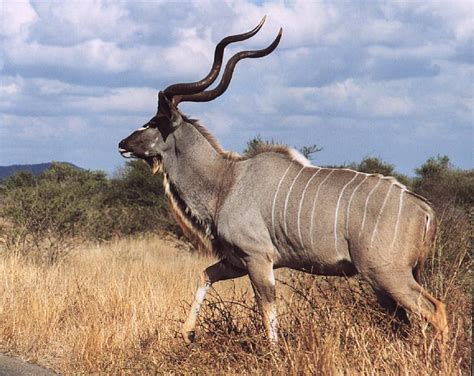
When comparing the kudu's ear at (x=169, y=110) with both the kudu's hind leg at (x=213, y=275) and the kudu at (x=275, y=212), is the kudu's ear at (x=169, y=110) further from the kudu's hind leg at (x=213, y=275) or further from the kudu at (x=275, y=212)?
the kudu's hind leg at (x=213, y=275)

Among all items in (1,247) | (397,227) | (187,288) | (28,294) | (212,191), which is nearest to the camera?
(397,227)

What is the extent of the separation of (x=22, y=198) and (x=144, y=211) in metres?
6.14

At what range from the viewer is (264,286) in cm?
618

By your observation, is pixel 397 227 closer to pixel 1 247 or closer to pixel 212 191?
pixel 212 191

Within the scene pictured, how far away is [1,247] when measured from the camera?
470 inches

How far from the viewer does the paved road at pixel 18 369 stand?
255 inches

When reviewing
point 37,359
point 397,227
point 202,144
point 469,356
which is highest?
point 202,144

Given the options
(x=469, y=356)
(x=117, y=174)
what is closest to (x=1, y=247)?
(x=469, y=356)

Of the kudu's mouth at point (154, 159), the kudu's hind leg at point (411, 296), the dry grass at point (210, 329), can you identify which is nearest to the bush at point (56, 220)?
the dry grass at point (210, 329)

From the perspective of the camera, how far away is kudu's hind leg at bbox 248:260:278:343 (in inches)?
241

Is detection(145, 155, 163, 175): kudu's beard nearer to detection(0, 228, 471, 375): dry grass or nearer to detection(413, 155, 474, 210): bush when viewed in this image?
detection(0, 228, 471, 375): dry grass

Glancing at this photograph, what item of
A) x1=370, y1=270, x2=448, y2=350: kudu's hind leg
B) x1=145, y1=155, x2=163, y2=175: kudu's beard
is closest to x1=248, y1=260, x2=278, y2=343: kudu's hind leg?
x1=370, y1=270, x2=448, y2=350: kudu's hind leg

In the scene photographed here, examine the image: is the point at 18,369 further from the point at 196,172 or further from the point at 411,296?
the point at 411,296

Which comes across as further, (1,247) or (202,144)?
(1,247)
